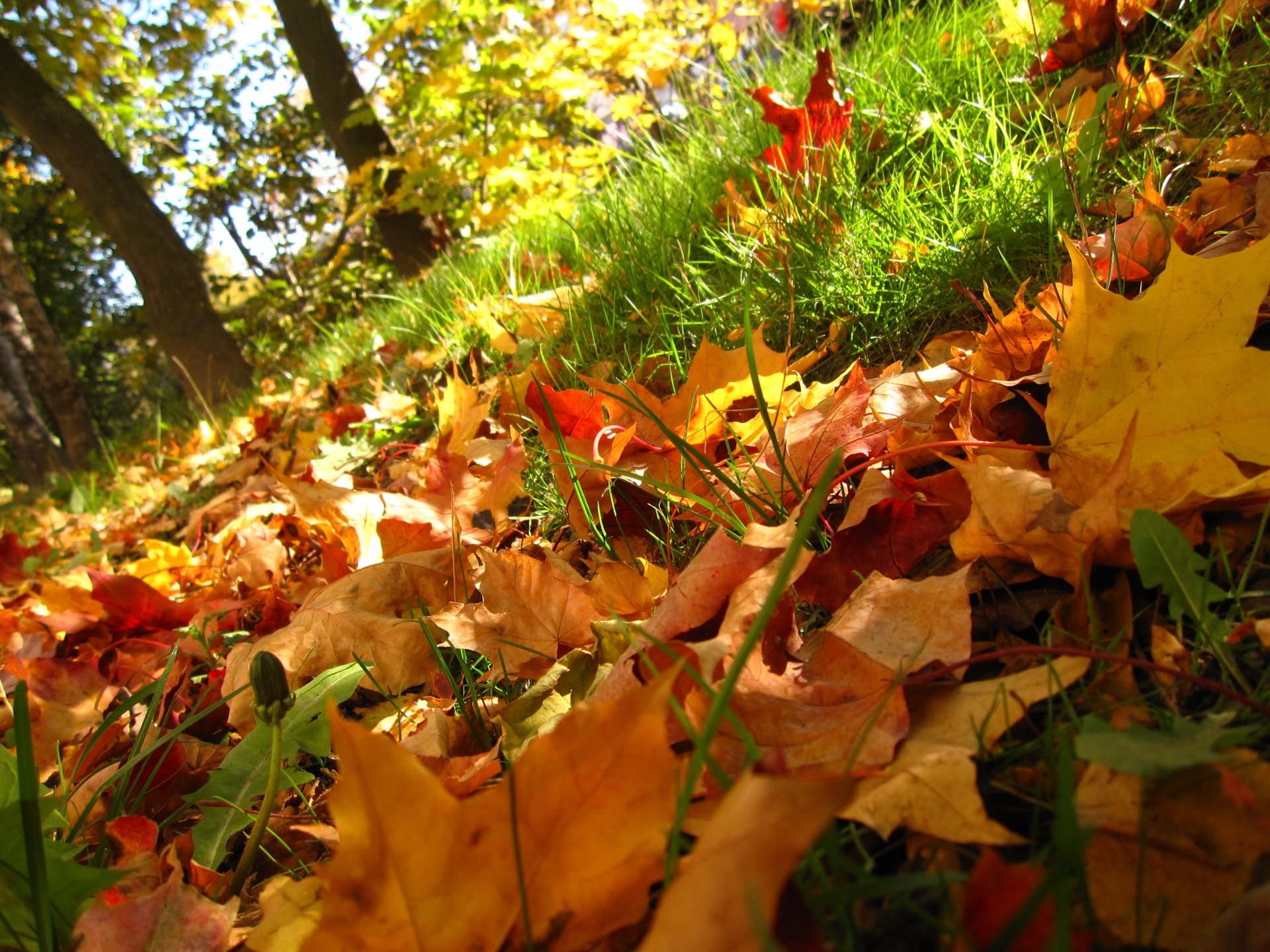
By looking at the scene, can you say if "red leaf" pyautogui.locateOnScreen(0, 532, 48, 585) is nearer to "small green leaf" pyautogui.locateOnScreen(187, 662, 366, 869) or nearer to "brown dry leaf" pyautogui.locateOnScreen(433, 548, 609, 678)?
"small green leaf" pyautogui.locateOnScreen(187, 662, 366, 869)

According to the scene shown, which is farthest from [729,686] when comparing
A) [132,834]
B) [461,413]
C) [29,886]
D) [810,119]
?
[810,119]

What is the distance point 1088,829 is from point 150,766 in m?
0.95

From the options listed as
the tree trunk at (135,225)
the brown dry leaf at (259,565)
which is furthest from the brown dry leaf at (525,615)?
the tree trunk at (135,225)

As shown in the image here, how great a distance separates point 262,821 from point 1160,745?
0.66m

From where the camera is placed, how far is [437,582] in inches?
39.0

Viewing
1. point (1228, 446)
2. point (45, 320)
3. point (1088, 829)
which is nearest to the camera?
point (1088, 829)

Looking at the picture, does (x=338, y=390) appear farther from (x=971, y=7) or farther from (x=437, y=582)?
(x=971, y=7)

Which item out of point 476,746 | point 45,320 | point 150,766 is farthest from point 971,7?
point 45,320

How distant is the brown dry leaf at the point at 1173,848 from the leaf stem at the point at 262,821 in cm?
59

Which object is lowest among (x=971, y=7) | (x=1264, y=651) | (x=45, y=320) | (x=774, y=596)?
(x=1264, y=651)

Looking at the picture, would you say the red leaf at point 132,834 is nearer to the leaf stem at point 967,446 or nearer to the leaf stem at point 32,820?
the leaf stem at point 32,820

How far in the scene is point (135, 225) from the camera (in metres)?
4.75

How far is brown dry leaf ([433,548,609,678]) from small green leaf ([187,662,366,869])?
144 millimetres

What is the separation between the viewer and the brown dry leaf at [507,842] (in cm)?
39
